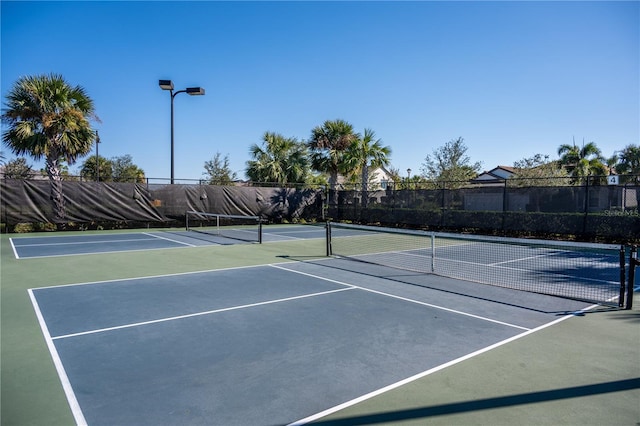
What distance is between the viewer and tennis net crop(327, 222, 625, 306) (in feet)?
24.6

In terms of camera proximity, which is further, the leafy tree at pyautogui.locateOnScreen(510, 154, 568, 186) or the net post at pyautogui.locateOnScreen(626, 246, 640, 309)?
the leafy tree at pyautogui.locateOnScreen(510, 154, 568, 186)

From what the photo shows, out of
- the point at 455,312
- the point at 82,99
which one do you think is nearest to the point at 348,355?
the point at 455,312

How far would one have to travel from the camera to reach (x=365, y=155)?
24547 millimetres

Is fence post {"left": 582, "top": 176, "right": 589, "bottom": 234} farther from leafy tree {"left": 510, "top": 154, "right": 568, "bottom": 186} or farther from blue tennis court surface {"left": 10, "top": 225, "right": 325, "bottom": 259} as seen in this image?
blue tennis court surface {"left": 10, "top": 225, "right": 325, "bottom": 259}

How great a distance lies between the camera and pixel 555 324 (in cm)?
540

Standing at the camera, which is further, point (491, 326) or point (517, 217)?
point (517, 217)

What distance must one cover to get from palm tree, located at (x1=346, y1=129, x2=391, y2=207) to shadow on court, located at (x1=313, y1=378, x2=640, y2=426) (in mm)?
20486

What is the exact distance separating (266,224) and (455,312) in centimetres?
1847

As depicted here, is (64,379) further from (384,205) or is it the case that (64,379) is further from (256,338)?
(384,205)

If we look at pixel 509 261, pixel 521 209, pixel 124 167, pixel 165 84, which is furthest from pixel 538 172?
pixel 124 167

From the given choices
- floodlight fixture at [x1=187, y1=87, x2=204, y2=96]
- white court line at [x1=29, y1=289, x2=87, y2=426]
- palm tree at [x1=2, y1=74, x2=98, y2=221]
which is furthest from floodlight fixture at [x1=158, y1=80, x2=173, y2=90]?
white court line at [x1=29, y1=289, x2=87, y2=426]

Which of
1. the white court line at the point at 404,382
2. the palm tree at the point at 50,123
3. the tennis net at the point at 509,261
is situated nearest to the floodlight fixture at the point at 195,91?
the palm tree at the point at 50,123

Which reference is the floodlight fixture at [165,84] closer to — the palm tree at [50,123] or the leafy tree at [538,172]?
the palm tree at [50,123]

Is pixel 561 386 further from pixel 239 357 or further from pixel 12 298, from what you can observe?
pixel 12 298
